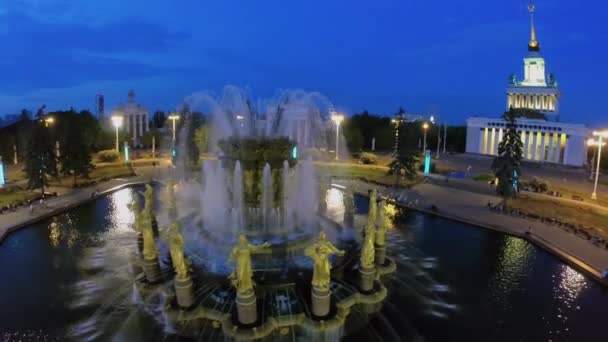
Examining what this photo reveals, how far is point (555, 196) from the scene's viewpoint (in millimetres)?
36812

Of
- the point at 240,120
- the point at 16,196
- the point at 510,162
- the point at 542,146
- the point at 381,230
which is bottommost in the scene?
the point at 16,196

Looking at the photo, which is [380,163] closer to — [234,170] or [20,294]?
[234,170]

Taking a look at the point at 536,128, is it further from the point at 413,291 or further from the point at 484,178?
the point at 413,291

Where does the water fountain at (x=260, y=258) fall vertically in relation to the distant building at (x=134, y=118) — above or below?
below

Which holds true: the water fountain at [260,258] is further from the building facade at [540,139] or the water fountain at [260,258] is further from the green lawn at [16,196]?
the building facade at [540,139]

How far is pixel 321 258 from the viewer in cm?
1366

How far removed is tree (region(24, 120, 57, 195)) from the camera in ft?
111

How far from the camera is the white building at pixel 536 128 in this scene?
60406 mm

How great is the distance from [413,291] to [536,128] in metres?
57.4

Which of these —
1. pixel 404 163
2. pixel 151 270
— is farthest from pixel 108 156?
pixel 151 270

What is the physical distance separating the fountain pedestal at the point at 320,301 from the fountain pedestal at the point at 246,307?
2.11 m

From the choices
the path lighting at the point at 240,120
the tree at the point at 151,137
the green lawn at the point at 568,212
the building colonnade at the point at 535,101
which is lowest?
the green lawn at the point at 568,212

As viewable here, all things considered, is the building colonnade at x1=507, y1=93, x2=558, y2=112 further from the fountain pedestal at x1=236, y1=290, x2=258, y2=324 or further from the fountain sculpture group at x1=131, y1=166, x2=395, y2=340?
the fountain pedestal at x1=236, y1=290, x2=258, y2=324

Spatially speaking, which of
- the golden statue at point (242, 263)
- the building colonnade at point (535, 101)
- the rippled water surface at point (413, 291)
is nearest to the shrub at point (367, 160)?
the rippled water surface at point (413, 291)
